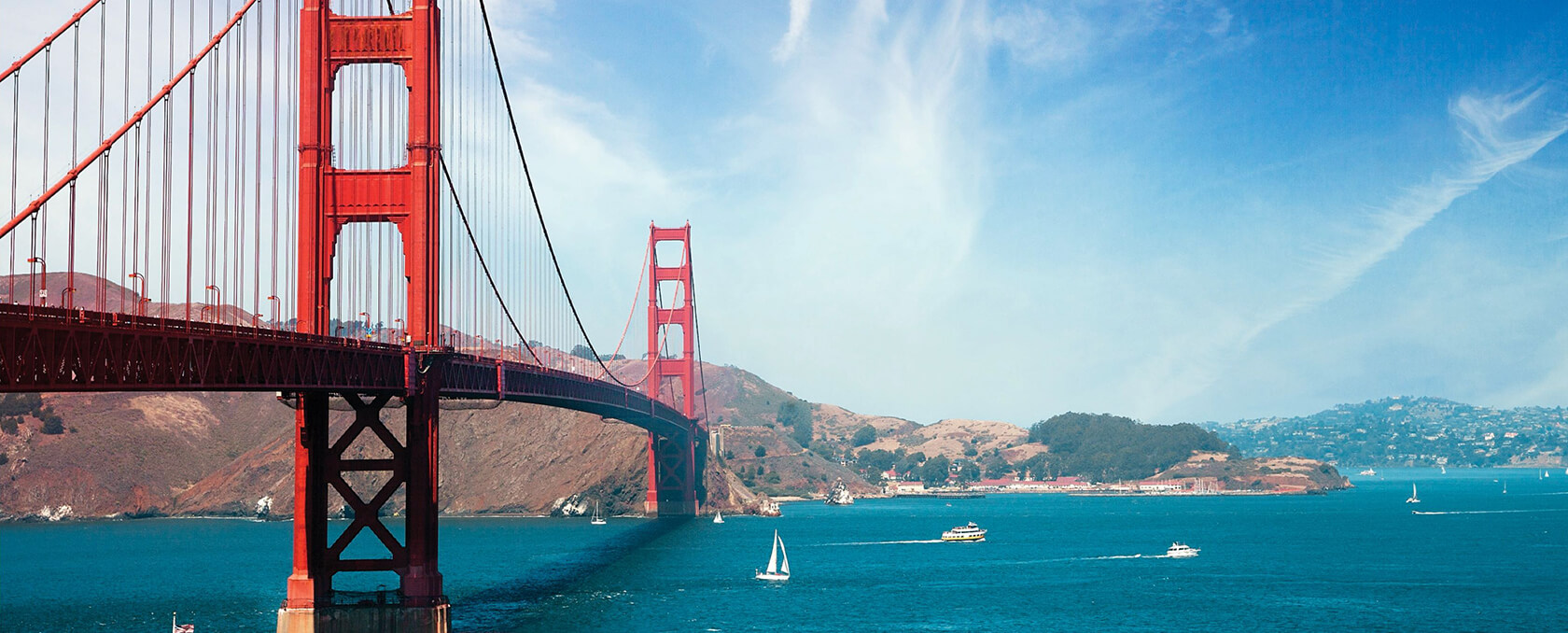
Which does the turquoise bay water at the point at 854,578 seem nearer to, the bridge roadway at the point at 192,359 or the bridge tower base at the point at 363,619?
the bridge tower base at the point at 363,619

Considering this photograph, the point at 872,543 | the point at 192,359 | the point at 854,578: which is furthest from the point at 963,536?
the point at 192,359

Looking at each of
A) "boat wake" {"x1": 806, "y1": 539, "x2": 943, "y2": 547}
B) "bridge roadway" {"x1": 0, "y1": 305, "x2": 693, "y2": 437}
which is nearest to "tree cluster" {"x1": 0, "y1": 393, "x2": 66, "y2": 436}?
"boat wake" {"x1": 806, "y1": 539, "x2": 943, "y2": 547}

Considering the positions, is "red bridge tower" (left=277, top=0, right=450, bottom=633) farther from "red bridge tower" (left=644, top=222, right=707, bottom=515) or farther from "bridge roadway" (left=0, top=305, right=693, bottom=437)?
"red bridge tower" (left=644, top=222, right=707, bottom=515)

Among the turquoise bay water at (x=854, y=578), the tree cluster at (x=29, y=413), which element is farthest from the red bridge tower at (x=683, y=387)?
the tree cluster at (x=29, y=413)

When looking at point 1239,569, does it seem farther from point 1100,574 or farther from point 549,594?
point 549,594

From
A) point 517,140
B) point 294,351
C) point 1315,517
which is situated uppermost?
point 517,140

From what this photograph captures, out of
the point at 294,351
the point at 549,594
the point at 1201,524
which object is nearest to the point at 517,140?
the point at 549,594

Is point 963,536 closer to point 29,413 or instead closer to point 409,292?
point 409,292
